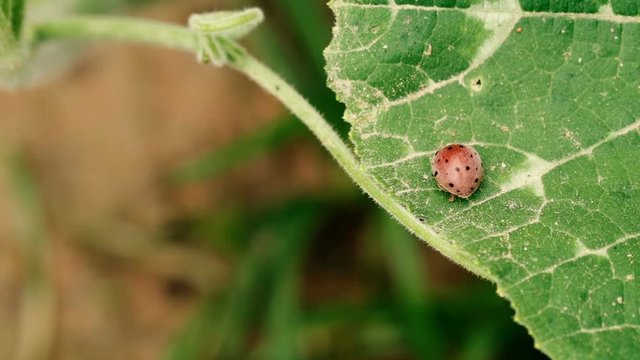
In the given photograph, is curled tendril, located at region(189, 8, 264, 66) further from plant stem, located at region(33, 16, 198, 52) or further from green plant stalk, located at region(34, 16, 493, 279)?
plant stem, located at region(33, 16, 198, 52)

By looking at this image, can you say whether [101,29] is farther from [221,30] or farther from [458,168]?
[458,168]

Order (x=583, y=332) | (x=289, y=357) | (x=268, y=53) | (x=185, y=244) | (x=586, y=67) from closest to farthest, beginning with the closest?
(x=583, y=332), (x=586, y=67), (x=289, y=357), (x=268, y=53), (x=185, y=244)

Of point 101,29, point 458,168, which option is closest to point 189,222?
point 101,29

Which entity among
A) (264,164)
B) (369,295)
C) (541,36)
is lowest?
(541,36)

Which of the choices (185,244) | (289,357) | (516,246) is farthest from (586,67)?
(185,244)

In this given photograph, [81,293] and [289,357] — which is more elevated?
[81,293]

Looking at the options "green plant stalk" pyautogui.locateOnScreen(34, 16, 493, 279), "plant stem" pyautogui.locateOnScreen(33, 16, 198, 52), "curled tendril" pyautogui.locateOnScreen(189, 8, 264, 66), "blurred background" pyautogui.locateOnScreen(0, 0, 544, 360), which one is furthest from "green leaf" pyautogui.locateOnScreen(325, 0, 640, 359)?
"blurred background" pyautogui.locateOnScreen(0, 0, 544, 360)

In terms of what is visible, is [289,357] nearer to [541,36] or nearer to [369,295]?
[369,295]

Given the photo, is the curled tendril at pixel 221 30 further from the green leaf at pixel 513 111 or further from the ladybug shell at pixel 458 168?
the ladybug shell at pixel 458 168
